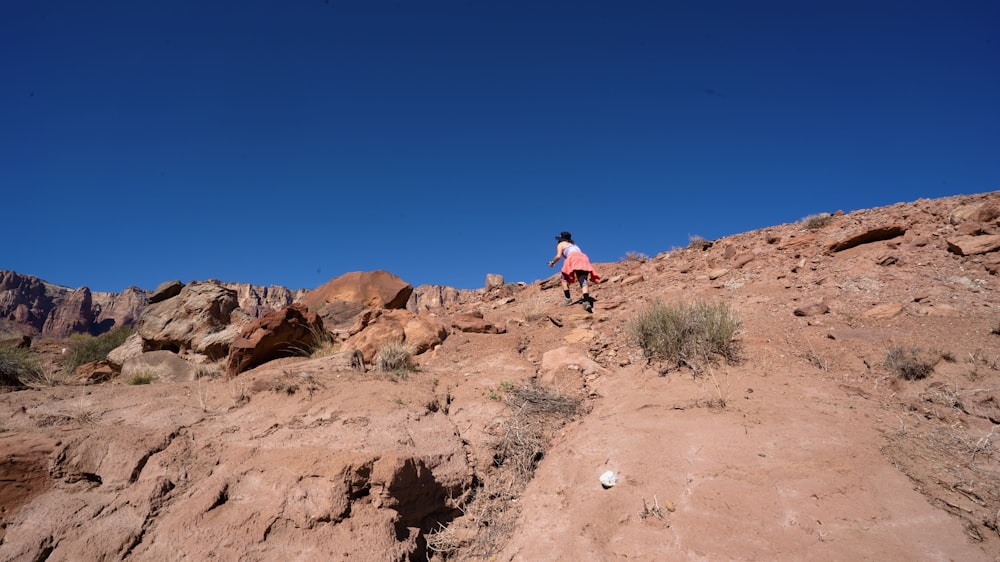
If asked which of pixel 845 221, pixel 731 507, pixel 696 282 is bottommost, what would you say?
pixel 731 507

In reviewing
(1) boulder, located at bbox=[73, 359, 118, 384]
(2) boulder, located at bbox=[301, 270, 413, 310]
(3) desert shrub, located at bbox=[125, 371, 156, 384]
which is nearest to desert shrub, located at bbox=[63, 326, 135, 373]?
(1) boulder, located at bbox=[73, 359, 118, 384]

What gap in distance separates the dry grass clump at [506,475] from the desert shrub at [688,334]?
1.27 m

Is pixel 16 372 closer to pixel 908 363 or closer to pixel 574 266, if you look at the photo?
pixel 574 266

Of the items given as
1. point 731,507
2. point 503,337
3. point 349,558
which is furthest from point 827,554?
point 503,337

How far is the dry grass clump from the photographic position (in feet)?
11.4

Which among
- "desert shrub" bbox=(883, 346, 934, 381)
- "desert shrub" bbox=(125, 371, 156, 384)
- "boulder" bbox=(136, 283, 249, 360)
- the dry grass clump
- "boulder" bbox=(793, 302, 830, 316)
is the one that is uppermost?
"boulder" bbox=(136, 283, 249, 360)

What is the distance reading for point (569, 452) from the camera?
416 cm

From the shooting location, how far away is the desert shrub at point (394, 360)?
574 centimetres

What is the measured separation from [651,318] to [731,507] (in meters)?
2.91

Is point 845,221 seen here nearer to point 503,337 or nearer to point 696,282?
point 696,282

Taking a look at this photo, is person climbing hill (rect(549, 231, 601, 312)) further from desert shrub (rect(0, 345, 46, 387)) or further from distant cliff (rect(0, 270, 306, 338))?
distant cliff (rect(0, 270, 306, 338))

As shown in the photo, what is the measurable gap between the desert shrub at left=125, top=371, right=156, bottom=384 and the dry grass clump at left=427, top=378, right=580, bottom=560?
5024 millimetres

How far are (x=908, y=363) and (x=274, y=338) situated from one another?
24.1 ft

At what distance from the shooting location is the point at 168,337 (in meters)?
9.10
